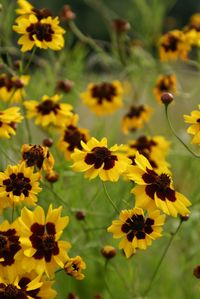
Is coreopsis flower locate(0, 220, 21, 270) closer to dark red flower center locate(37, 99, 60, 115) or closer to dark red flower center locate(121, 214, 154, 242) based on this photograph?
dark red flower center locate(121, 214, 154, 242)

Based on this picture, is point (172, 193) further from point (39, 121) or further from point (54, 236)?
point (39, 121)

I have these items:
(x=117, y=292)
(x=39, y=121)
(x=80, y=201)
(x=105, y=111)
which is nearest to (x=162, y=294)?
(x=117, y=292)

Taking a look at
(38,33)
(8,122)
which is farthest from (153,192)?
(38,33)

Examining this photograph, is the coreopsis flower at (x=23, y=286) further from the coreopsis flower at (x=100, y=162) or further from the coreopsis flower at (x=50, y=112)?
the coreopsis flower at (x=50, y=112)

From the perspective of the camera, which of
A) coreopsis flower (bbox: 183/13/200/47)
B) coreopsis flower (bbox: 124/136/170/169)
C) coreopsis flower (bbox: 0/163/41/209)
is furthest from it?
coreopsis flower (bbox: 183/13/200/47)

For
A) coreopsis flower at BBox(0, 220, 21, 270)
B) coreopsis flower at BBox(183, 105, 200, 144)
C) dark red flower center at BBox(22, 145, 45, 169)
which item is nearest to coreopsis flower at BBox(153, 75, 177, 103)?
coreopsis flower at BBox(183, 105, 200, 144)

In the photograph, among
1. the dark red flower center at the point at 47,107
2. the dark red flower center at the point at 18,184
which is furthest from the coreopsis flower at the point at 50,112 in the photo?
the dark red flower center at the point at 18,184

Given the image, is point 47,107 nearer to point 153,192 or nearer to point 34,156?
point 34,156
